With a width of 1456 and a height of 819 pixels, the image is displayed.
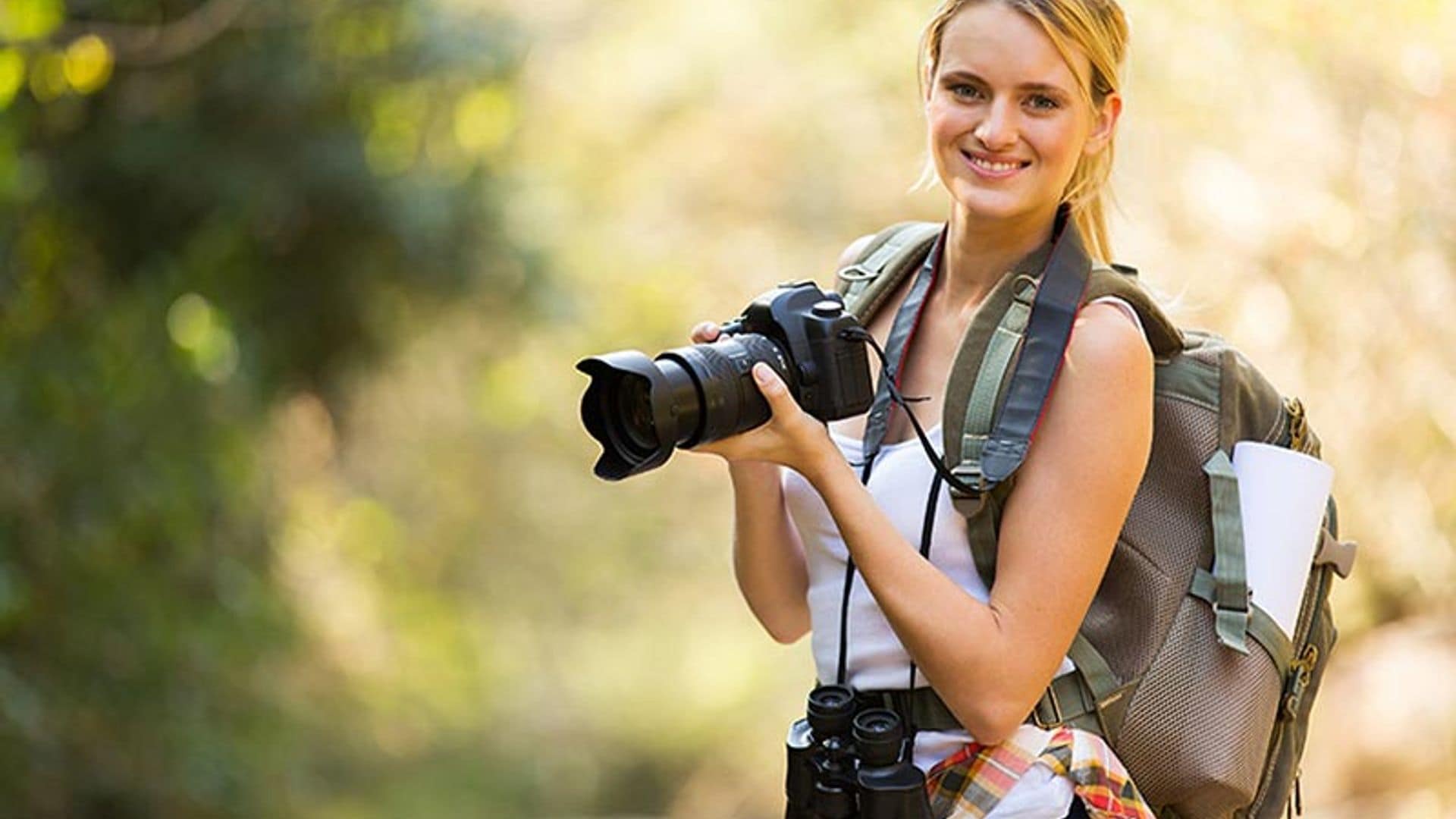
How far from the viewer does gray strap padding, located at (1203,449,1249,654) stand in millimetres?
1818

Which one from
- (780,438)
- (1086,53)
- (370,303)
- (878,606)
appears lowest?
(878,606)

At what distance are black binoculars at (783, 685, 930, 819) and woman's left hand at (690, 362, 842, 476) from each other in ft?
0.79

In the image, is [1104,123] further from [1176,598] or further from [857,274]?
[1176,598]

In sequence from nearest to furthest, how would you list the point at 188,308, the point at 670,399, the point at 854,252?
the point at 670,399
the point at 854,252
the point at 188,308

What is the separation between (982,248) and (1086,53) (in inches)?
9.0

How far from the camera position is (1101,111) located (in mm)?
1865

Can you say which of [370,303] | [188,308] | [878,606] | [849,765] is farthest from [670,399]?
[370,303]

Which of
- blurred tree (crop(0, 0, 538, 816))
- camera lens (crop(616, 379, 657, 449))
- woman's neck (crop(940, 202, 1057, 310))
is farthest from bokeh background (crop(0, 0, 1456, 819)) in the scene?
camera lens (crop(616, 379, 657, 449))

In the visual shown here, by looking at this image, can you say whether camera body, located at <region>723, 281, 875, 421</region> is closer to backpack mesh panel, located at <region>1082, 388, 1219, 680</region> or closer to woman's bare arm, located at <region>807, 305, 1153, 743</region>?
woman's bare arm, located at <region>807, 305, 1153, 743</region>

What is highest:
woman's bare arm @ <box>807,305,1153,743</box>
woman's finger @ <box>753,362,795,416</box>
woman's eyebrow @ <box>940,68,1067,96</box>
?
woman's eyebrow @ <box>940,68,1067,96</box>

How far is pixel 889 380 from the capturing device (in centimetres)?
180

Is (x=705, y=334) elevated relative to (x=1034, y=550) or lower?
elevated

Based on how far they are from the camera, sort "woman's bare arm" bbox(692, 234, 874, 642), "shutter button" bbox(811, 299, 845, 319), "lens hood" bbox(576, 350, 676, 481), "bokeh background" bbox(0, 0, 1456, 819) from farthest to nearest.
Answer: "bokeh background" bbox(0, 0, 1456, 819)
"woman's bare arm" bbox(692, 234, 874, 642)
"shutter button" bbox(811, 299, 845, 319)
"lens hood" bbox(576, 350, 676, 481)

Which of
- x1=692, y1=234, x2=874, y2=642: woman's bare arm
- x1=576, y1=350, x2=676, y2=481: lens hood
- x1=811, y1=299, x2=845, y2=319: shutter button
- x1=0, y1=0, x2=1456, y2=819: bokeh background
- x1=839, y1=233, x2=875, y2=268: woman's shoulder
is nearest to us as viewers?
x1=576, y1=350, x2=676, y2=481: lens hood
